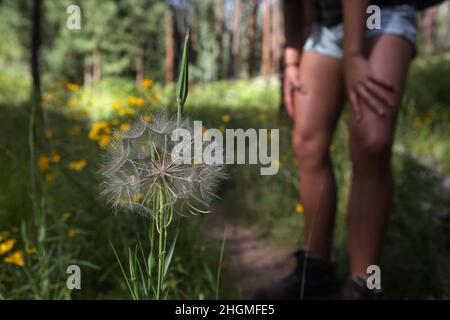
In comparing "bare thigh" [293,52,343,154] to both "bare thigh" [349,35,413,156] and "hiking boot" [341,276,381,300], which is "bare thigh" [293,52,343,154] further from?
"hiking boot" [341,276,381,300]

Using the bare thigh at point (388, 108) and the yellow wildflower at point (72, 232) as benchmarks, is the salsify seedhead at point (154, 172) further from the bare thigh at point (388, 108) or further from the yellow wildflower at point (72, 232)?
the yellow wildflower at point (72, 232)

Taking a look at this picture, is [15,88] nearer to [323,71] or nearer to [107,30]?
[323,71]

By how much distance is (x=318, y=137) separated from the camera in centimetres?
193

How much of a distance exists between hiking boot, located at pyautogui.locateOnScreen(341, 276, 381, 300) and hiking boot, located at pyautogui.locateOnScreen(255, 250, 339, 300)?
0.91ft

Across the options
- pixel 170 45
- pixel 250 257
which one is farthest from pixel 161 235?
pixel 170 45

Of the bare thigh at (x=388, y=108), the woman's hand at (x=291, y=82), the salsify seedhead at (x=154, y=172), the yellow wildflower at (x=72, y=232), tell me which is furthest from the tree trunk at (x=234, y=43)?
the salsify seedhead at (x=154, y=172)

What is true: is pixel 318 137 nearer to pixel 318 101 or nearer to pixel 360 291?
pixel 318 101

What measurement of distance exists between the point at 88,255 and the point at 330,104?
1.26 metres

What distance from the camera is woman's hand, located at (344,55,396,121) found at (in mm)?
1534

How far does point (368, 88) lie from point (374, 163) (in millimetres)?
274

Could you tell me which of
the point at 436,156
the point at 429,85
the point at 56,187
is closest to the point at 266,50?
the point at 429,85

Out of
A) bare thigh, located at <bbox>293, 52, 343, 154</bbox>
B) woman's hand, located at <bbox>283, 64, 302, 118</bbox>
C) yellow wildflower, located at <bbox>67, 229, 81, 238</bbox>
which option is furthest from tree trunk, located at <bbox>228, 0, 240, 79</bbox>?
yellow wildflower, located at <bbox>67, 229, 81, 238</bbox>

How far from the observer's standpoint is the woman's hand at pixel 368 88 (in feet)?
5.03

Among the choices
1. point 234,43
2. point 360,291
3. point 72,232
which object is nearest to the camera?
point 360,291
